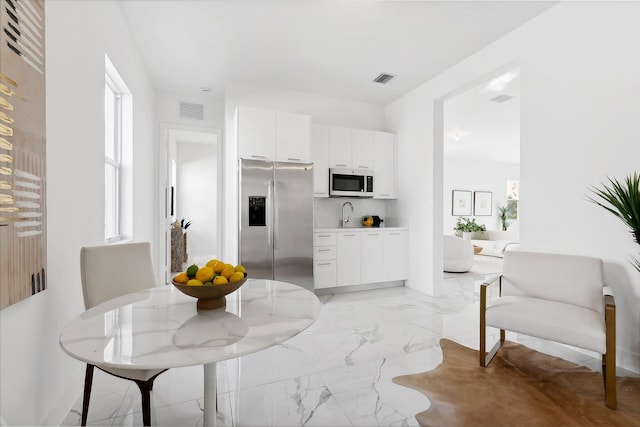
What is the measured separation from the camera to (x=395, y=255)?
448 centimetres

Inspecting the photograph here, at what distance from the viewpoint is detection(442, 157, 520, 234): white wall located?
8.77m

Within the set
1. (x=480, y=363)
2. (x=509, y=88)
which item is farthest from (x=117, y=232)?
(x=509, y=88)

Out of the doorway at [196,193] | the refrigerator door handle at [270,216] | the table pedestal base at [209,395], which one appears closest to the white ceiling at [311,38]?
the refrigerator door handle at [270,216]

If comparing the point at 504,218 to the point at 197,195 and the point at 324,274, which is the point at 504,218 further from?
the point at 197,195

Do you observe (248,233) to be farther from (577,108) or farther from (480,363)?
(577,108)

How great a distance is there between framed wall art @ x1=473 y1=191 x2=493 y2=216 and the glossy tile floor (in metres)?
6.73

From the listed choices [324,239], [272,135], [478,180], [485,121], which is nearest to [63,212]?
[272,135]

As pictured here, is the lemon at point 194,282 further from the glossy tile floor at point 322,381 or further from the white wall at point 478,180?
the white wall at point 478,180

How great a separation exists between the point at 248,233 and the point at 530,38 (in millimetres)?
3550

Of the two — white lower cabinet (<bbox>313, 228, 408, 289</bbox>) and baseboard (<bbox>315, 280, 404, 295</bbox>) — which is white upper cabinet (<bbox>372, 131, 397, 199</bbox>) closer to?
white lower cabinet (<bbox>313, 228, 408, 289</bbox>)

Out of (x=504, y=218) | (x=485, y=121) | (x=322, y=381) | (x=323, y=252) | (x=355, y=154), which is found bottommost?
(x=322, y=381)

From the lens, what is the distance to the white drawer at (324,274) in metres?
4.09

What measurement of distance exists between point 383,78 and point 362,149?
102cm

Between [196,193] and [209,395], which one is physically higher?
[196,193]
